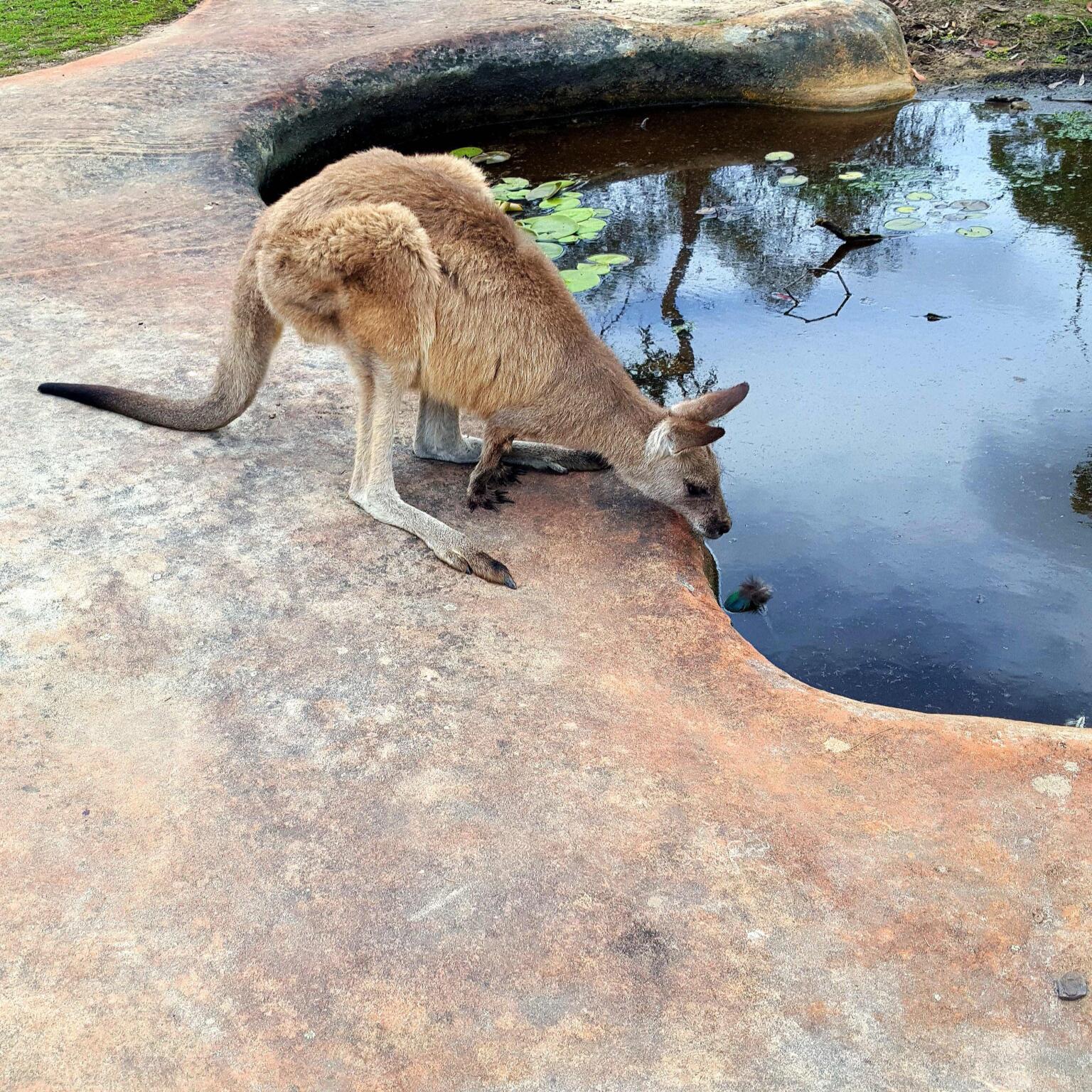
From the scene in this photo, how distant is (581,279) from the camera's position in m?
5.71

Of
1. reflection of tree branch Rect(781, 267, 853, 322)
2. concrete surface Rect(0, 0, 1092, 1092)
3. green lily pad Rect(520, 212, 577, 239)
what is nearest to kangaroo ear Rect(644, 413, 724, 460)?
concrete surface Rect(0, 0, 1092, 1092)

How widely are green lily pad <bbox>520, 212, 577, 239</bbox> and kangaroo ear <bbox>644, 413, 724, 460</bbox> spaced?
9.56 feet

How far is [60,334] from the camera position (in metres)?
4.55

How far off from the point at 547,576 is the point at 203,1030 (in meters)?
1.75

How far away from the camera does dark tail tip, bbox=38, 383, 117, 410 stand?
3830 mm

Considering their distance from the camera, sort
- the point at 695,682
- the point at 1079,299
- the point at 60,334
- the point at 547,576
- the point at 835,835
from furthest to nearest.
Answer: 1. the point at 1079,299
2. the point at 60,334
3. the point at 547,576
4. the point at 695,682
5. the point at 835,835

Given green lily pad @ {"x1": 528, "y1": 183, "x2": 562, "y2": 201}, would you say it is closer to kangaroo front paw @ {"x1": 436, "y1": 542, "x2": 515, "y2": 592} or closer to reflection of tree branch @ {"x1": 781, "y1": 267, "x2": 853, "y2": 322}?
reflection of tree branch @ {"x1": 781, "y1": 267, "x2": 853, "y2": 322}

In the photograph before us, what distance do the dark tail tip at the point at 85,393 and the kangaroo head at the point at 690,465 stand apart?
1825mm

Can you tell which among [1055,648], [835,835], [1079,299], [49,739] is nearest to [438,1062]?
[835,835]

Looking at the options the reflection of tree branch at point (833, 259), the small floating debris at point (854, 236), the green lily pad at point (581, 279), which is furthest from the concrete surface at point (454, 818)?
the small floating debris at point (854, 236)

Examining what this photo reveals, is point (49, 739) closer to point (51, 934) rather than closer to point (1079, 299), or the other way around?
point (51, 934)

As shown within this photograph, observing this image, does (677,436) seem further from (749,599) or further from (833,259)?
(833,259)

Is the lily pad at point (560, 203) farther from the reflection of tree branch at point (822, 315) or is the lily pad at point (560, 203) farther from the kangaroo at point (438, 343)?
the kangaroo at point (438, 343)

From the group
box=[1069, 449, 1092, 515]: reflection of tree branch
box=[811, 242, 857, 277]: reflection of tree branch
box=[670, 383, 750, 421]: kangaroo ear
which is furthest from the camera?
box=[811, 242, 857, 277]: reflection of tree branch
